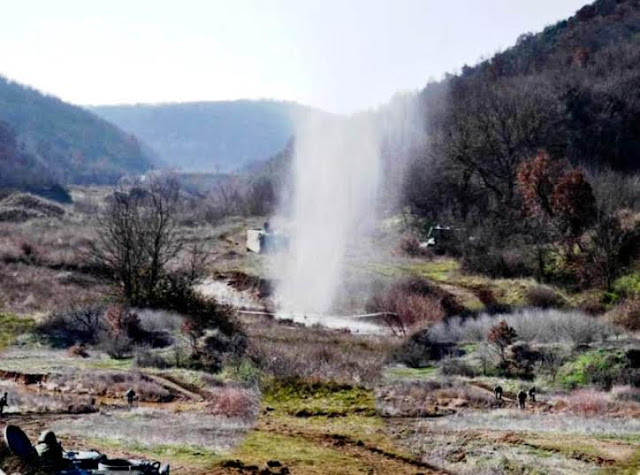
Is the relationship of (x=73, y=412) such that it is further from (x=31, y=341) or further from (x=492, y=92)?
(x=492, y=92)

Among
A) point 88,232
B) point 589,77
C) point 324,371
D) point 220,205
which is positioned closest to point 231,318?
point 324,371

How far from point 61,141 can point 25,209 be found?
351 feet

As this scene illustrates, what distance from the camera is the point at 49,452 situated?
6969mm

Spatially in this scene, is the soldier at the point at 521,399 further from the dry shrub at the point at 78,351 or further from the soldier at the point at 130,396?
the dry shrub at the point at 78,351

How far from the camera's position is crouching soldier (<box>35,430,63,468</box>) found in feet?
22.7

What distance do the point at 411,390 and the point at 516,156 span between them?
2927 centimetres

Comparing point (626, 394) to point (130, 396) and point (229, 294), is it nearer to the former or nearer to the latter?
point (130, 396)

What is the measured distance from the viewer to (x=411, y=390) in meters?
15.6

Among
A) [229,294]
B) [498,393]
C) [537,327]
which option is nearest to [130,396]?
[498,393]

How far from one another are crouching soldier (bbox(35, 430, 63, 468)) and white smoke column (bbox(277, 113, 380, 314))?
22425 millimetres

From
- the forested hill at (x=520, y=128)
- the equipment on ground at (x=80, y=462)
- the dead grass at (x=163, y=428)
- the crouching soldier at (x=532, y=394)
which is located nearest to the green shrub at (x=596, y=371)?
the crouching soldier at (x=532, y=394)

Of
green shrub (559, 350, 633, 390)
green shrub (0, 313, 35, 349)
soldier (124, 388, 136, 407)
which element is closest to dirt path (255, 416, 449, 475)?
soldier (124, 388, 136, 407)

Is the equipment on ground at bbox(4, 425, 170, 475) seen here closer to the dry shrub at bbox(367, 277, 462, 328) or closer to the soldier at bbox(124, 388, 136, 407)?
the soldier at bbox(124, 388, 136, 407)

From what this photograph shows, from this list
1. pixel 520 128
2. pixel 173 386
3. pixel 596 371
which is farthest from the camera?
pixel 520 128
